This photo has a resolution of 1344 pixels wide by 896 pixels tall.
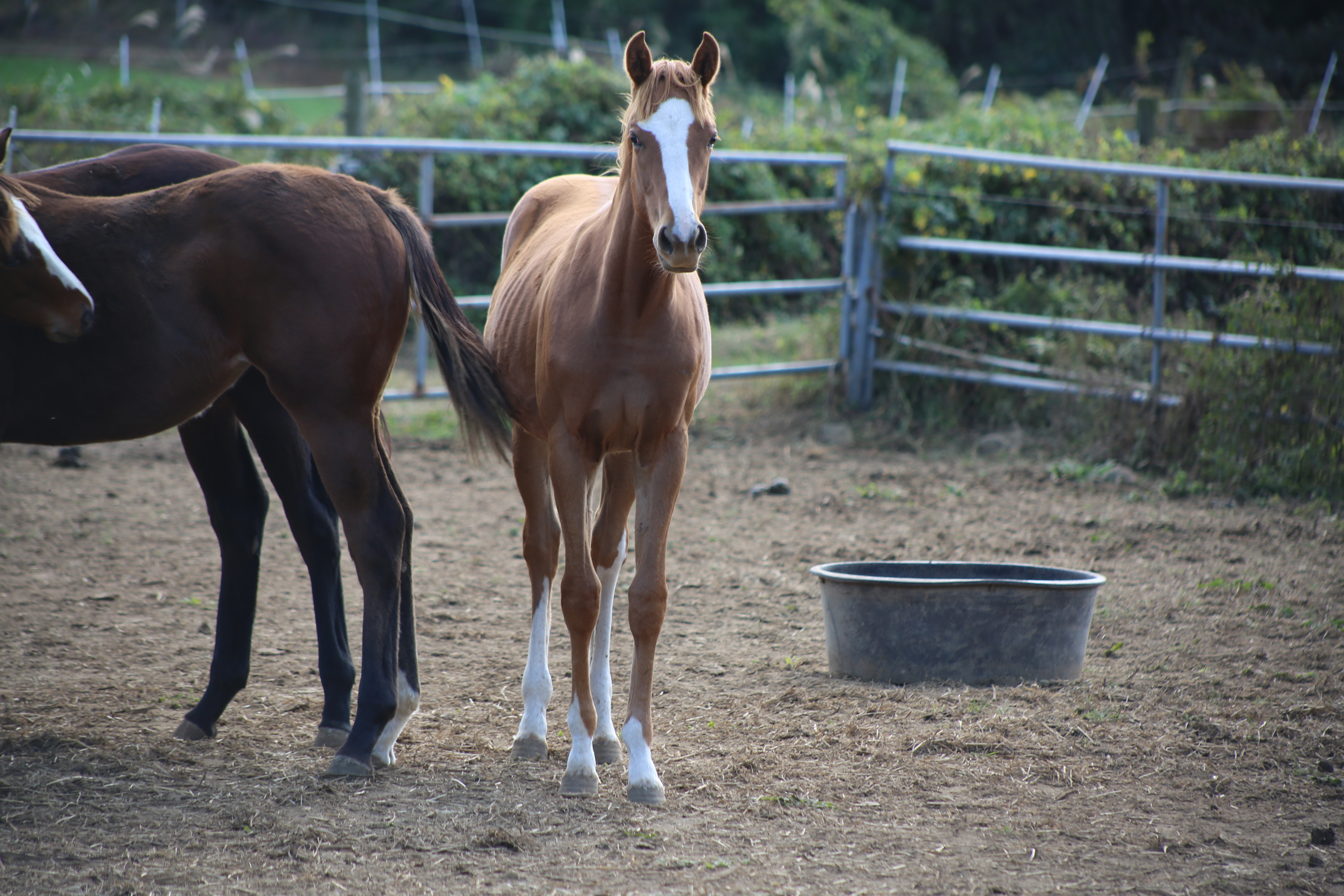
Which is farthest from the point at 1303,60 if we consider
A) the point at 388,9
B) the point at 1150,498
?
the point at 388,9

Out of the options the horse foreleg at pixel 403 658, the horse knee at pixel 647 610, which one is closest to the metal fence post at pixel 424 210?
the horse foreleg at pixel 403 658

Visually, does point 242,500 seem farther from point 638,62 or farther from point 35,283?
point 638,62

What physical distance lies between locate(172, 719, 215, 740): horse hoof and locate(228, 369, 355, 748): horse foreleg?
1.07ft

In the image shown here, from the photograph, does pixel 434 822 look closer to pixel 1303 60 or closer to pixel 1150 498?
pixel 1150 498

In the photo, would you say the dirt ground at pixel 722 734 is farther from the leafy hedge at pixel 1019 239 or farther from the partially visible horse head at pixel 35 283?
the partially visible horse head at pixel 35 283

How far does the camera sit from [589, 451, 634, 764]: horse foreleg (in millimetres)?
3166

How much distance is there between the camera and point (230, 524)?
→ 10.8 feet

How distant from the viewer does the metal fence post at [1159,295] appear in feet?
21.0

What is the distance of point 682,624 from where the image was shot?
14.2ft

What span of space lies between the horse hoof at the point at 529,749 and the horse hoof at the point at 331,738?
48 centimetres

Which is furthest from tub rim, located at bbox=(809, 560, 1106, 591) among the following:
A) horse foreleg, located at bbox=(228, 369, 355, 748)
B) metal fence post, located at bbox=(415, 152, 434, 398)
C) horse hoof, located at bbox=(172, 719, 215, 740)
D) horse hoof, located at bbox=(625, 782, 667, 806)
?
metal fence post, located at bbox=(415, 152, 434, 398)

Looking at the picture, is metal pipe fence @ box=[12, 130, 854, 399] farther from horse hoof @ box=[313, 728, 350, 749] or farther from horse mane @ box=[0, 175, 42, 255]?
horse mane @ box=[0, 175, 42, 255]

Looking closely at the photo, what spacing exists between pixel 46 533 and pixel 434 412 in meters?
3.14

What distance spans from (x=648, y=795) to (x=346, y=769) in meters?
0.82
